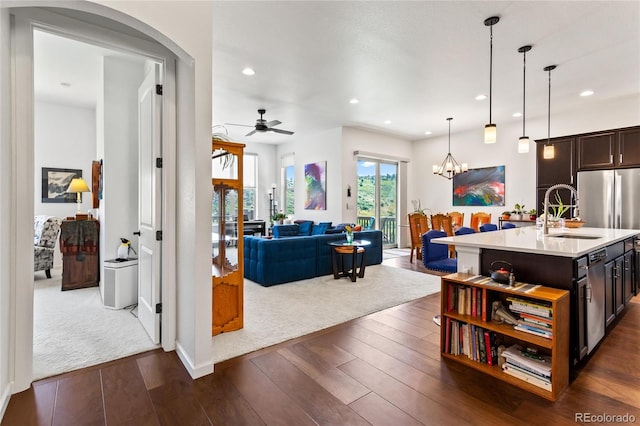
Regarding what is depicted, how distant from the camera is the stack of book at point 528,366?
2.01 metres

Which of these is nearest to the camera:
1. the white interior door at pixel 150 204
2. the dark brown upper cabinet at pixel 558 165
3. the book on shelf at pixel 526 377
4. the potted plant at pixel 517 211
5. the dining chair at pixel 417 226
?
the book on shelf at pixel 526 377

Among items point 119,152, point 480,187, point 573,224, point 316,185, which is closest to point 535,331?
point 573,224

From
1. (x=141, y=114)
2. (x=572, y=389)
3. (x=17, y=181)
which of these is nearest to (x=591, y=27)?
(x=572, y=389)

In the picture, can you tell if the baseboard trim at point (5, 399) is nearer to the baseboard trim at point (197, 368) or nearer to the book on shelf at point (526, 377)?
the baseboard trim at point (197, 368)

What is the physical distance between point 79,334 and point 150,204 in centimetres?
142

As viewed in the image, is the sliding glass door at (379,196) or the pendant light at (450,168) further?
the sliding glass door at (379,196)

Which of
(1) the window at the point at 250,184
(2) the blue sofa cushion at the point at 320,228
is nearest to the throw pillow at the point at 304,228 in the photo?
(2) the blue sofa cushion at the point at 320,228

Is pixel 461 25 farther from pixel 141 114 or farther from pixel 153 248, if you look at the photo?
pixel 153 248

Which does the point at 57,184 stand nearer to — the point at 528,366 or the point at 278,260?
the point at 278,260

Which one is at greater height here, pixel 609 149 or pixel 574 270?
pixel 609 149

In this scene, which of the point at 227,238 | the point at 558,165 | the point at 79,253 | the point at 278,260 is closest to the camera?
the point at 227,238

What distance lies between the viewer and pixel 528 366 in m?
2.09

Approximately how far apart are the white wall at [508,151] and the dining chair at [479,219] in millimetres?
271

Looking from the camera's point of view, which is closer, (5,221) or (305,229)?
(5,221)
